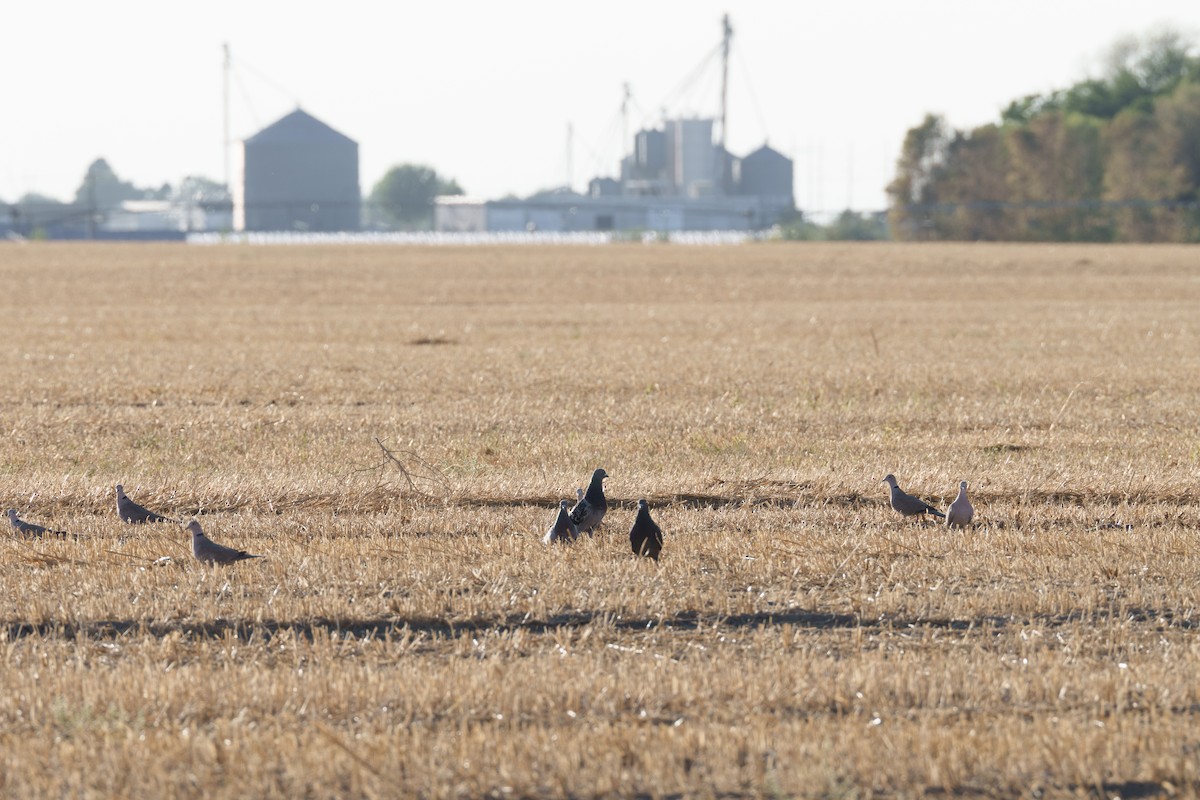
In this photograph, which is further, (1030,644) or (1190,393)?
(1190,393)

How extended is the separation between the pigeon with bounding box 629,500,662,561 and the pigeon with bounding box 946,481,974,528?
234cm

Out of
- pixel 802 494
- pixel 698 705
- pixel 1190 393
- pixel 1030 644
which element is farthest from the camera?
pixel 1190 393

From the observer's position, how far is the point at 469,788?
586 cm

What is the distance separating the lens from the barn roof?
164625 mm

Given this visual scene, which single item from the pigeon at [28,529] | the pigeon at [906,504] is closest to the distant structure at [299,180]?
the pigeon at [28,529]

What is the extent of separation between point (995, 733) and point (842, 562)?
123 inches

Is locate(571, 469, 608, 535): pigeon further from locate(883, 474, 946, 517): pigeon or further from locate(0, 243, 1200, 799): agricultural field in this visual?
locate(883, 474, 946, 517): pigeon

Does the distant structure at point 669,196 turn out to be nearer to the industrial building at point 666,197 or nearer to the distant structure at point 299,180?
the industrial building at point 666,197

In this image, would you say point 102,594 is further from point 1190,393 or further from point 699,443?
point 1190,393

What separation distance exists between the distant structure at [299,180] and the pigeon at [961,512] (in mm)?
153045

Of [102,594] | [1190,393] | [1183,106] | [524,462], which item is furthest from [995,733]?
[1183,106]

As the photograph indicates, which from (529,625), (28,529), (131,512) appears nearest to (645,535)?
(529,625)

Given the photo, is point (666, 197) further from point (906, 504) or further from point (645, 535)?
point (645, 535)

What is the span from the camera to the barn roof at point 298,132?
6481 inches
